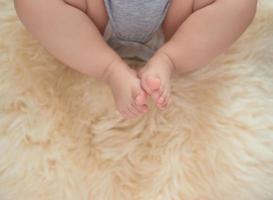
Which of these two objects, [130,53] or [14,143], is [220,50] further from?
[14,143]

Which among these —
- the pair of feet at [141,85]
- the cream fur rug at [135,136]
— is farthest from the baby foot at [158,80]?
the cream fur rug at [135,136]

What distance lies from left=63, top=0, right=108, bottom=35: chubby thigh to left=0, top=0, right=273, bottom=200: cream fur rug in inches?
3.8

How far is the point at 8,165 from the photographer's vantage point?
787mm

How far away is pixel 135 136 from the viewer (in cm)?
81

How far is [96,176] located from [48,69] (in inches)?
8.3

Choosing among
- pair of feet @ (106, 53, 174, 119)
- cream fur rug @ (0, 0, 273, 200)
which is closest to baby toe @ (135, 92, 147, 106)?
pair of feet @ (106, 53, 174, 119)

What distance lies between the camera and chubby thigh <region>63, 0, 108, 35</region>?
32.2 inches

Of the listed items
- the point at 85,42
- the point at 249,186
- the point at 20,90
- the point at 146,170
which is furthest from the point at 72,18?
the point at 249,186

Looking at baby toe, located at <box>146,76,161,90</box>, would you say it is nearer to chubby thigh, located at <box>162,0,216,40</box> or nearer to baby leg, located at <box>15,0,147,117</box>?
baby leg, located at <box>15,0,147,117</box>

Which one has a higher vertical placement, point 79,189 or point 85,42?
point 85,42

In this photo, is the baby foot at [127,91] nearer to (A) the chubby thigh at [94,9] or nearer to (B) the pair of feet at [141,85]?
(B) the pair of feet at [141,85]

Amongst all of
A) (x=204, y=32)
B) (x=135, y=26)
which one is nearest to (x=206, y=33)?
(x=204, y=32)

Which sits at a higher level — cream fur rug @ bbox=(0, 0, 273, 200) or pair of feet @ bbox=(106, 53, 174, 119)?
pair of feet @ bbox=(106, 53, 174, 119)

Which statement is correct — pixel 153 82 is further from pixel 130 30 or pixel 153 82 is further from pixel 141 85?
pixel 130 30
